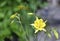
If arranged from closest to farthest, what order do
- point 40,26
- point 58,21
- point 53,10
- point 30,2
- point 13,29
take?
point 40,26, point 13,29, point 30,2, point 58,21, point 53,10

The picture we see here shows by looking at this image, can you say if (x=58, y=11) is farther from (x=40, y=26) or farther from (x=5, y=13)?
(x=40, y=26)

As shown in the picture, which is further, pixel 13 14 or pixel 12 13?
pixel 12 13

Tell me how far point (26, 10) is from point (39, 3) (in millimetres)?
446

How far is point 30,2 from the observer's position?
3.03 meters

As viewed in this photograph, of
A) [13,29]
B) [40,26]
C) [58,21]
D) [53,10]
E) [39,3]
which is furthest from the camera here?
[53,10]

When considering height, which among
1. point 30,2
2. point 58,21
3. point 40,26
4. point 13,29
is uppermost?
point 40,26

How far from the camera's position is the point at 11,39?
294 cm

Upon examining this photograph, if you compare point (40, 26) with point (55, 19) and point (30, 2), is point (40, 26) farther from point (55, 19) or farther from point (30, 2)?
point (55, 19)

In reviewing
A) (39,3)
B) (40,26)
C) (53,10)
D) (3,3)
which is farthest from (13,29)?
(53,10)

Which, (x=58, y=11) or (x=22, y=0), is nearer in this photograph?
(x=22, y=0)

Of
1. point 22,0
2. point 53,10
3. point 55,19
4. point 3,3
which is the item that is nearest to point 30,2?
point 22,0

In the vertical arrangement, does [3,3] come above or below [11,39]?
above

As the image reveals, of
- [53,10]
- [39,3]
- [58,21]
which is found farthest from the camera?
[53,10]

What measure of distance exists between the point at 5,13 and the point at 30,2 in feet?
1.08
